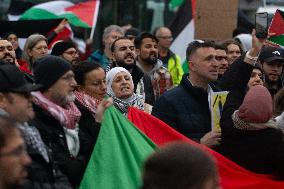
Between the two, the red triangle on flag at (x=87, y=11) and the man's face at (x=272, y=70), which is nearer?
the man's face at (x=272, y=70)

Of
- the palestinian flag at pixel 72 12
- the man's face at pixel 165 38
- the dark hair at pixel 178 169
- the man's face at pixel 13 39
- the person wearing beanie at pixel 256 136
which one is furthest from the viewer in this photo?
the palestinian flag at pixel 72 12

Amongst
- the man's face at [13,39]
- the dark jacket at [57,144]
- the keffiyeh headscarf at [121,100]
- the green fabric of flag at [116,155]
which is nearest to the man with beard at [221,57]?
the keffiyeh headscarf at [121,100]

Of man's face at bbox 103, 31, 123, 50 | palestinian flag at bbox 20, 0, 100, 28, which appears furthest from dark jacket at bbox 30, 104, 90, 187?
palestinian flag at bbox 20, 0, 100, 28

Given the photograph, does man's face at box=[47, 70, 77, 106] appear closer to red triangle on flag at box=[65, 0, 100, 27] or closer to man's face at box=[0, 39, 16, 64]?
man's face at box=[0, 39, 16, 64]

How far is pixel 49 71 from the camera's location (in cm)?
592

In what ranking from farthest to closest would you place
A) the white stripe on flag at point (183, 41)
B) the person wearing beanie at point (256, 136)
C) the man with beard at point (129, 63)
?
the white stripe on flag at point (183, 41)
the man with beard at point (129, 63)
the person wearing beanie at point (256, 136)

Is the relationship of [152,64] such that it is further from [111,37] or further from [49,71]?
[49,71]

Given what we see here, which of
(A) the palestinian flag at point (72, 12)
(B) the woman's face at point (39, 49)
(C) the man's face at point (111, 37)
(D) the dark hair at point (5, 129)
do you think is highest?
(D) the dark hair at point (5, 129)

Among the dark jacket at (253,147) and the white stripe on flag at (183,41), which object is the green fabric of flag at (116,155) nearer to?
the dark jacket at (253,147)

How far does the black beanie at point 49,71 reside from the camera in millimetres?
5887


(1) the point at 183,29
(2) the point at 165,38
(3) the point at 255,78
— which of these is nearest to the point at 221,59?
(3) the point at 255,78

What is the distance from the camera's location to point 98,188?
5723 mm

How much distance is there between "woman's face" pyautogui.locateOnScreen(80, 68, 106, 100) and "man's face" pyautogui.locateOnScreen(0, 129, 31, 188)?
9.16 ft

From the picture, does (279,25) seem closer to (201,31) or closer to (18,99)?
(201,31)
